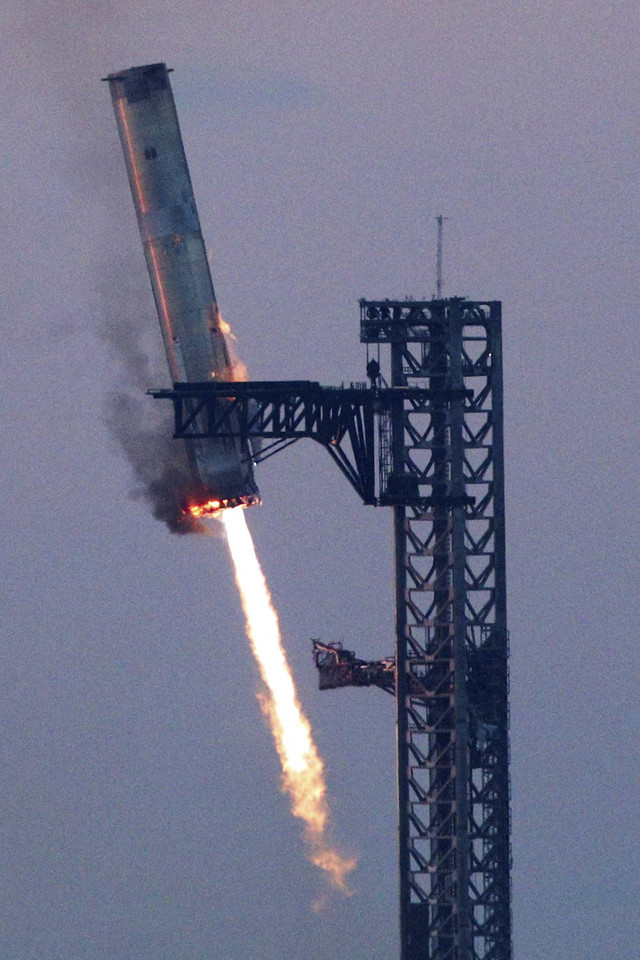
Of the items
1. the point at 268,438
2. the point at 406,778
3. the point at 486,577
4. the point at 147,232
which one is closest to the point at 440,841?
the point at 406,778

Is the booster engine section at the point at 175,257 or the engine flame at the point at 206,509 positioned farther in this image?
the engine flame at the point at 206,509

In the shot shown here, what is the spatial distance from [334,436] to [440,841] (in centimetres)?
1333

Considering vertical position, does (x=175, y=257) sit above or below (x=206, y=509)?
above

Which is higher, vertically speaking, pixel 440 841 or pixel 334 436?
pixel 334 436

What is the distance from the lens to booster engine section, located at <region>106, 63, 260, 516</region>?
274 ft

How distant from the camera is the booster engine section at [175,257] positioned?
8344 cm

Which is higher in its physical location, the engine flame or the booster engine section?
the booster engine section

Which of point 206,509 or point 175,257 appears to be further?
point 175,257

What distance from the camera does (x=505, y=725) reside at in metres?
84.4

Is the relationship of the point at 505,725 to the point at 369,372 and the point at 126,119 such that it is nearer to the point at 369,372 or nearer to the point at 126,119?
the point at 369,372

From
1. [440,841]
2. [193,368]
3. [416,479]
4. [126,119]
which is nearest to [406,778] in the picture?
[440,841]

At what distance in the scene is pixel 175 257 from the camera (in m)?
83.9

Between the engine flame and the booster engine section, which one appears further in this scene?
the engine flame

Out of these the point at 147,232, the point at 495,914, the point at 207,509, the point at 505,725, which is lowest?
the point at 495,914
